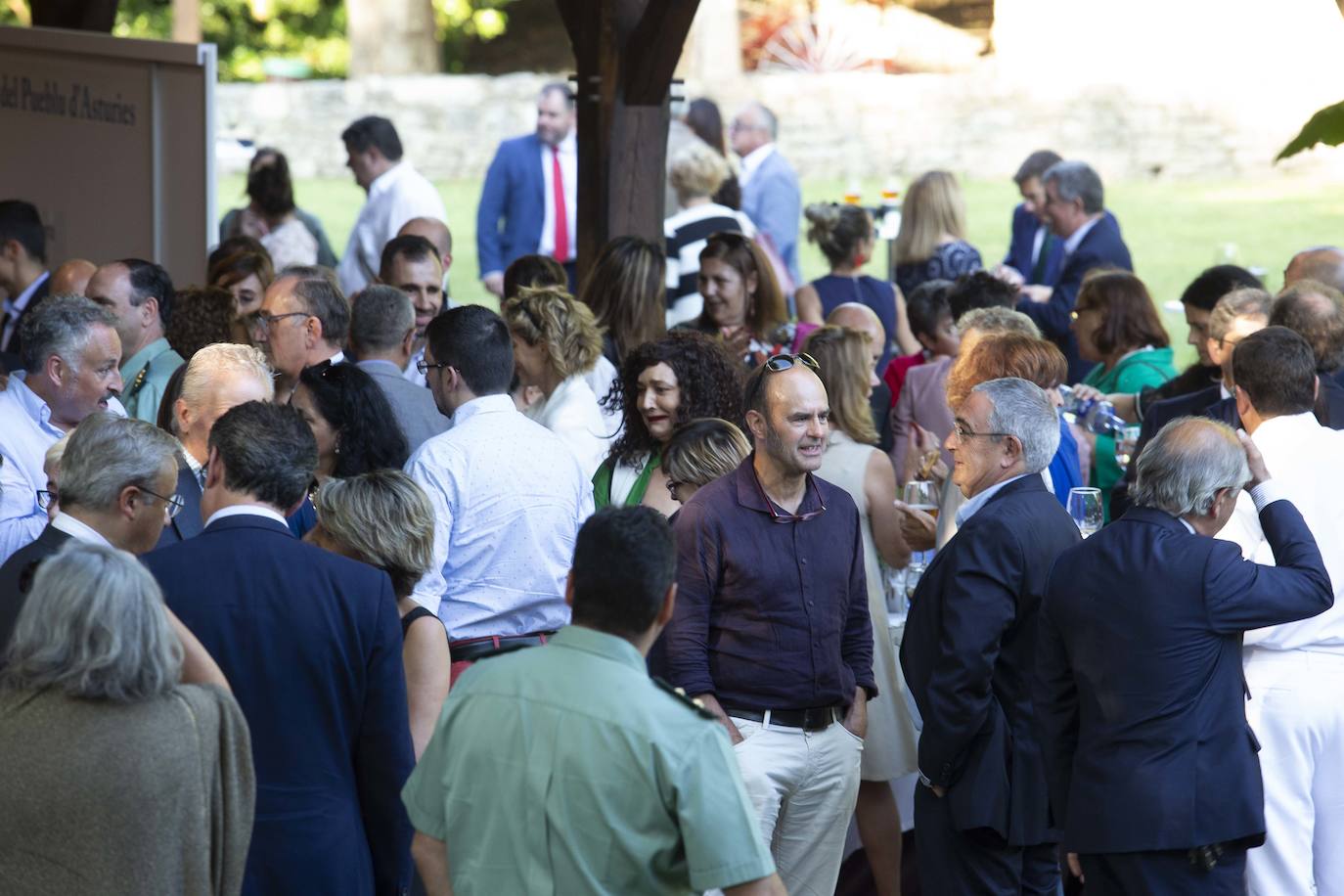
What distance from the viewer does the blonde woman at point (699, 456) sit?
4.72 metres

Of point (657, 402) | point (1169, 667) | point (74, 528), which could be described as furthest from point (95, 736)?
point (657, 402)

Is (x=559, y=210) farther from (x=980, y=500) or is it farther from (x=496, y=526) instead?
(x=980, y=500)

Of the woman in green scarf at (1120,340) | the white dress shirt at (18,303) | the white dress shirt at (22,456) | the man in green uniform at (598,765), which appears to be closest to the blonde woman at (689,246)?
the woman in green scarf at (1120,340)

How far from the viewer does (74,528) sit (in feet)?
11.4

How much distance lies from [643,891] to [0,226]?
575cm

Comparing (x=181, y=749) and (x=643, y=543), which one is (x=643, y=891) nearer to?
(x=643, y=543)

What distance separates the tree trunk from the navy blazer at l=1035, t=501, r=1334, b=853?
26745 millimetres

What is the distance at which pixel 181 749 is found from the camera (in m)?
2.83

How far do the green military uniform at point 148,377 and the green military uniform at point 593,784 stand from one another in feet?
10.8

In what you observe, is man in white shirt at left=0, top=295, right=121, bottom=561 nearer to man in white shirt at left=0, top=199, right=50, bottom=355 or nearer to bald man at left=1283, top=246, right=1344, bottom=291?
man in white shirt at left=0, top=199, right=50, bottom=355

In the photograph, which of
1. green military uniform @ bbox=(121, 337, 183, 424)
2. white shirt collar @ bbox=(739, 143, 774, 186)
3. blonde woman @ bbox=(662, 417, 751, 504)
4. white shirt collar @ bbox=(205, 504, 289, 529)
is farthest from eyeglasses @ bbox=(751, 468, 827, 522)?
white shirt collar @ bbox=(739, 143, 774, 186)

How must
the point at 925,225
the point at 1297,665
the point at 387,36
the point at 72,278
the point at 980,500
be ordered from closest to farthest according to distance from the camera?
the point at 980,500
the point at 1297,665
the point at 72,278
the point at 925,225
the point at 387,36

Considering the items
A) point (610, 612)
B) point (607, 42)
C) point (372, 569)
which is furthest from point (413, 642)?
Result: point (607, 42)

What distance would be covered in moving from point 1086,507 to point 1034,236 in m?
6.06
